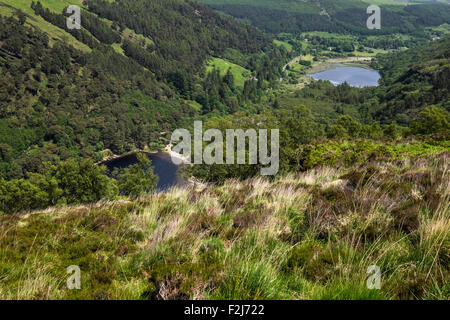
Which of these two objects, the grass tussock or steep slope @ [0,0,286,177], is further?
steep slope @ [0,0,286,177]

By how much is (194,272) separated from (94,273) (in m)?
1.62

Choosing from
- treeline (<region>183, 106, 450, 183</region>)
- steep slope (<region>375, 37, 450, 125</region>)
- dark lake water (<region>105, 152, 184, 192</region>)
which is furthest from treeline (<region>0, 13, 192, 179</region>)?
steep slope (<region>375, 37, 450, 125</region>)

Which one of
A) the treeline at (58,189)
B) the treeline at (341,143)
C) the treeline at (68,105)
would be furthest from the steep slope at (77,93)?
the treeline at (341,143)

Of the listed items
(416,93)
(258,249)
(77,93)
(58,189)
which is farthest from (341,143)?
(77,93)

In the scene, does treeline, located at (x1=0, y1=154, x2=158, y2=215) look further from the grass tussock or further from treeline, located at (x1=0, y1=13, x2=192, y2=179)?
treeline, located at (x1=0, y1=13, x2=192, y2=179)

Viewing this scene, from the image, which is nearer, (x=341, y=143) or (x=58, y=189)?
(x=341, y=143)

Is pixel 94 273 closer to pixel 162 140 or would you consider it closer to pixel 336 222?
pixel 336 222

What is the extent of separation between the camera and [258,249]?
4254 mm

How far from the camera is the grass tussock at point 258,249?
3.14m

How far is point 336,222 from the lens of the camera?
16.1 feet

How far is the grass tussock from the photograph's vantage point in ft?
10.3

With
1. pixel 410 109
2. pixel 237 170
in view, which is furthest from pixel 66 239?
pixel 410 109

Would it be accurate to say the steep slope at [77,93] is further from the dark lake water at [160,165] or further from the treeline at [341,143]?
the treeline at [341,143]

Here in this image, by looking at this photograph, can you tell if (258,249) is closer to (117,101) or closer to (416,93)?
(117,101)
